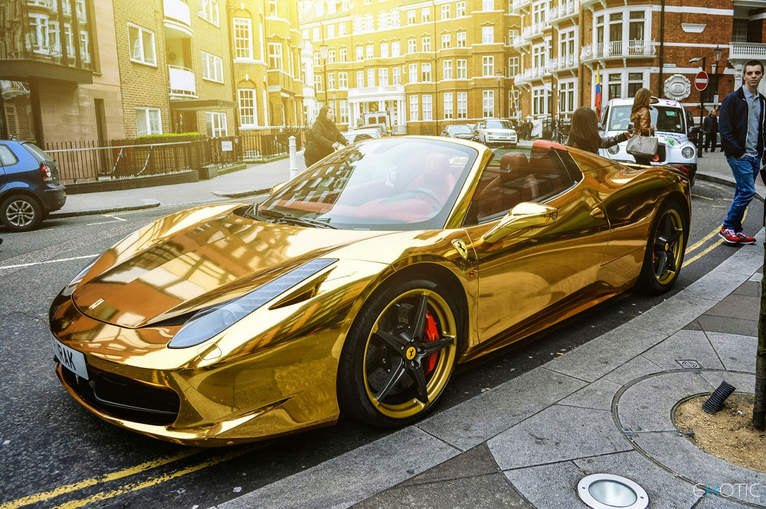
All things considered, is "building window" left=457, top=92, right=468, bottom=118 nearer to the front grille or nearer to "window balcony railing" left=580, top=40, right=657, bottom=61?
"window balcony railing" left=580, top=40, right=657, bottom=61

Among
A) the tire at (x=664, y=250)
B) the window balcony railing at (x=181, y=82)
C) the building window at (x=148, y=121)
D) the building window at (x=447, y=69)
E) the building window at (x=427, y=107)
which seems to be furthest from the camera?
the building window at (x=427, y=107)

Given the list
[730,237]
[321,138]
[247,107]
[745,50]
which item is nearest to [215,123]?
[247,107]

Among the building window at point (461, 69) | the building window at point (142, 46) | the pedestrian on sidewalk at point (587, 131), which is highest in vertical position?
the building window at point (461, 69)

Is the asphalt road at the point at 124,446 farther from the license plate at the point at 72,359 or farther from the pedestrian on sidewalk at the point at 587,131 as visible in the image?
the pedestrian on sidewalk at the point at 587,131

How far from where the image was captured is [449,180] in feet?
11.6

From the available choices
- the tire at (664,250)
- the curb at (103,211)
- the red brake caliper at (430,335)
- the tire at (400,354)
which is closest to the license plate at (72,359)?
the tire at (400,354)

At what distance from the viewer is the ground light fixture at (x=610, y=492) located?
2.33 meters

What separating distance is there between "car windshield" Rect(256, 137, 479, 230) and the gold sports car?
0.04 feet

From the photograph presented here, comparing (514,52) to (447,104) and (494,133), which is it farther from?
(494,133)

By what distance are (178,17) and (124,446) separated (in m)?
27.2

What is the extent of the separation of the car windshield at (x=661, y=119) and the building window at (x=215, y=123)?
22232 millimetres

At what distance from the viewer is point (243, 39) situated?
38.1 m

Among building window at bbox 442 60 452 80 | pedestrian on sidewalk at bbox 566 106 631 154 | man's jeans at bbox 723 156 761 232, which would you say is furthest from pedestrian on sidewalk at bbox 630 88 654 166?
building window at bbox 442 60 452 80

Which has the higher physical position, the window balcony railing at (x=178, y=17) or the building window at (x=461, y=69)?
the building window at (x=461, y=69)
